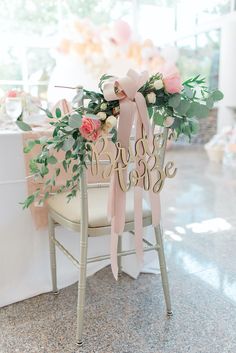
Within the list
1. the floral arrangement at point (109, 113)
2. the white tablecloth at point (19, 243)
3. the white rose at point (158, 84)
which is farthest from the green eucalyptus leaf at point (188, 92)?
the white tablecloth at point (19, 243)

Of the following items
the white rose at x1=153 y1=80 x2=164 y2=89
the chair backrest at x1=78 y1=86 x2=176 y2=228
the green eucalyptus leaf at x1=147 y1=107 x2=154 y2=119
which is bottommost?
the chair backrest at x1=78 y1=86 x2=176 y2=228

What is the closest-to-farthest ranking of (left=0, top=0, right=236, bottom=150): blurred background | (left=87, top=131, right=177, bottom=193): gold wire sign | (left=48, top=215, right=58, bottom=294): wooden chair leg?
(left=87, top=131, right=177, bottom=193): gold wire sign, (left=48, top=215, right=58, bottom=294): wooden chair leg, (left=0, top=0, right=236, bottom=150): blurred background

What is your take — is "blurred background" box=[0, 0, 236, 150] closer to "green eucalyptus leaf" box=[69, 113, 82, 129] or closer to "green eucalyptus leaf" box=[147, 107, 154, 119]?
"green eucalyptus leaf" box=[147, 107, 154, 119]

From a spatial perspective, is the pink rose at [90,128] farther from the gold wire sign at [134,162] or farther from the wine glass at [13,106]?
the wine glass at [13,106]

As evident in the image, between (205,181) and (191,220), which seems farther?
(205,181)

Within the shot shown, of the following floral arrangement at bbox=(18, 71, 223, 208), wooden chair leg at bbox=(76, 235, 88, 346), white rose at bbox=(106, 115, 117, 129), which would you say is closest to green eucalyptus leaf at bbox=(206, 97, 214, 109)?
floral arrangement at bbox=(18, 71, 223, 208)

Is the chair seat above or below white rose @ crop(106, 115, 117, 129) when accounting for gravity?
below

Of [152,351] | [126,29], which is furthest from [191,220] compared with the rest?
[126,29]

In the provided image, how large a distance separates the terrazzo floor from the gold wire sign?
658mm

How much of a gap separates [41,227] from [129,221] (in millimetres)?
524

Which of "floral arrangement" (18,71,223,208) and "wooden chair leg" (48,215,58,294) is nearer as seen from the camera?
"floral arrangement" (18,71,223,208)

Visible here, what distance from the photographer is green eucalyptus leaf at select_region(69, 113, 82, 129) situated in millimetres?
1104

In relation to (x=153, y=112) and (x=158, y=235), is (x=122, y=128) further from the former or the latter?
(x=158, y=235)

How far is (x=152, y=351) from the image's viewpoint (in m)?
1.36
